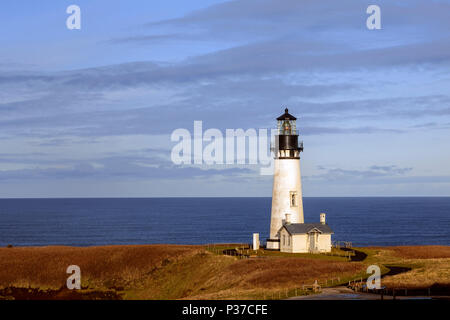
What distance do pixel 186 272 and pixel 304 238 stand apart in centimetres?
1380

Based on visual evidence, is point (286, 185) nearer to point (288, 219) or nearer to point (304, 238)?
point (288, 219)

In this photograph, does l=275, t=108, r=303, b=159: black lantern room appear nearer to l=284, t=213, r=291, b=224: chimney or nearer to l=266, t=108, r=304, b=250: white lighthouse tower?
l=266, t=108, r=304, b=250: white lighthouse tower

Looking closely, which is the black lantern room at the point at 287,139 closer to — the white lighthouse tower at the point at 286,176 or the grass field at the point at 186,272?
the white lighthouse tower at the point at 286,176

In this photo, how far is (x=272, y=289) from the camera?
47188 millimetres

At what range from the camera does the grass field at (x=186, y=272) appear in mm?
49688

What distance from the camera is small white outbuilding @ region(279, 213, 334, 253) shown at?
224ft

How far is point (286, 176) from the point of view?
7112cm

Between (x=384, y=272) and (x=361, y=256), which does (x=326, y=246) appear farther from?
(x=384, y=272)

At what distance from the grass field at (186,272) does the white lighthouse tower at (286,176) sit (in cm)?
468

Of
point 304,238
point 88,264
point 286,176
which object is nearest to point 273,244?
point 304,238

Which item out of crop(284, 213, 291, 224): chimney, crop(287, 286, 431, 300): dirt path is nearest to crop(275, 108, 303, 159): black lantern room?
crop(284, 213, 291, 224): chimney

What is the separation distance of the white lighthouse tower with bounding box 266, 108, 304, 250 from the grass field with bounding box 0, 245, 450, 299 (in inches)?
184

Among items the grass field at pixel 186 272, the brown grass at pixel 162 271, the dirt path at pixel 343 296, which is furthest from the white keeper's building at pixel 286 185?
the dirt path at pixel 343 296
